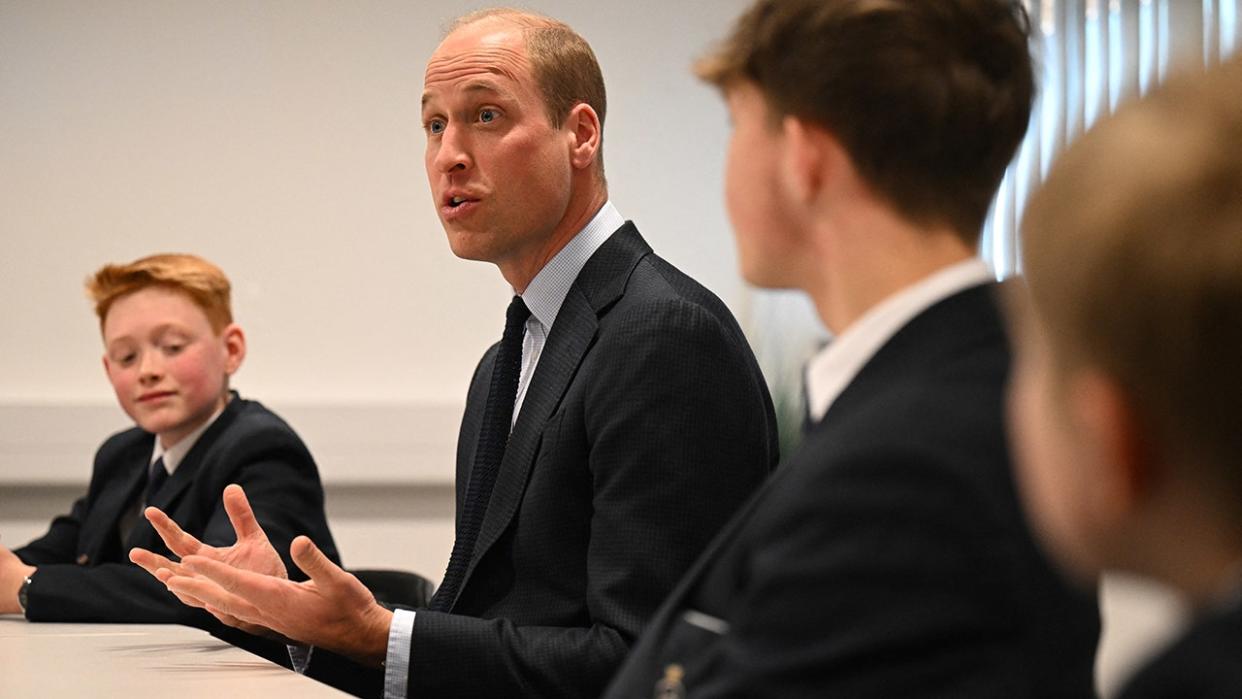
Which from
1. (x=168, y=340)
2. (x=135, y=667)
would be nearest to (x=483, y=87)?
(x=135, y=667)

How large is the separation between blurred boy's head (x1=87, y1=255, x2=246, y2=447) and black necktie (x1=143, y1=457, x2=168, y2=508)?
0.05m

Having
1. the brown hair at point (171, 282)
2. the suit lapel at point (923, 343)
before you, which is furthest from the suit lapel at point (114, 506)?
the suit lapel at point (923, 343)

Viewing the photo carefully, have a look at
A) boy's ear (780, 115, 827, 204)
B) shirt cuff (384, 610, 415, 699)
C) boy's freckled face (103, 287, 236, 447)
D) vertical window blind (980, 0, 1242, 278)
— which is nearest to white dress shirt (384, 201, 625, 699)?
shirt cuff (384, 610, 415, 699)

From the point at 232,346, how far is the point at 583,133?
1.41 metres

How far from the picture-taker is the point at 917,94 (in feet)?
3.76

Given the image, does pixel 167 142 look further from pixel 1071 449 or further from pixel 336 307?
pixel 1071 449

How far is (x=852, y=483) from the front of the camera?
3.11 ft

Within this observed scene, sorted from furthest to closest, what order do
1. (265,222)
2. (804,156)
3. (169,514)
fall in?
(265,222), (169,514), (804,156)

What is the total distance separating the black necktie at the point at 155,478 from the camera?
3.17 m

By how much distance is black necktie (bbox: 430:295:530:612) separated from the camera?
2045mm

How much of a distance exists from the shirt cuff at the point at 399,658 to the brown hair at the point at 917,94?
956 mm

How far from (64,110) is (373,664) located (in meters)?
3.71

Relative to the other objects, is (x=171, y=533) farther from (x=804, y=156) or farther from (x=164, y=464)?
(x=804, y=156)

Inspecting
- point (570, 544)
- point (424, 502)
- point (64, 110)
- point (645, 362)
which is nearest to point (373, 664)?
point (570, 544)
